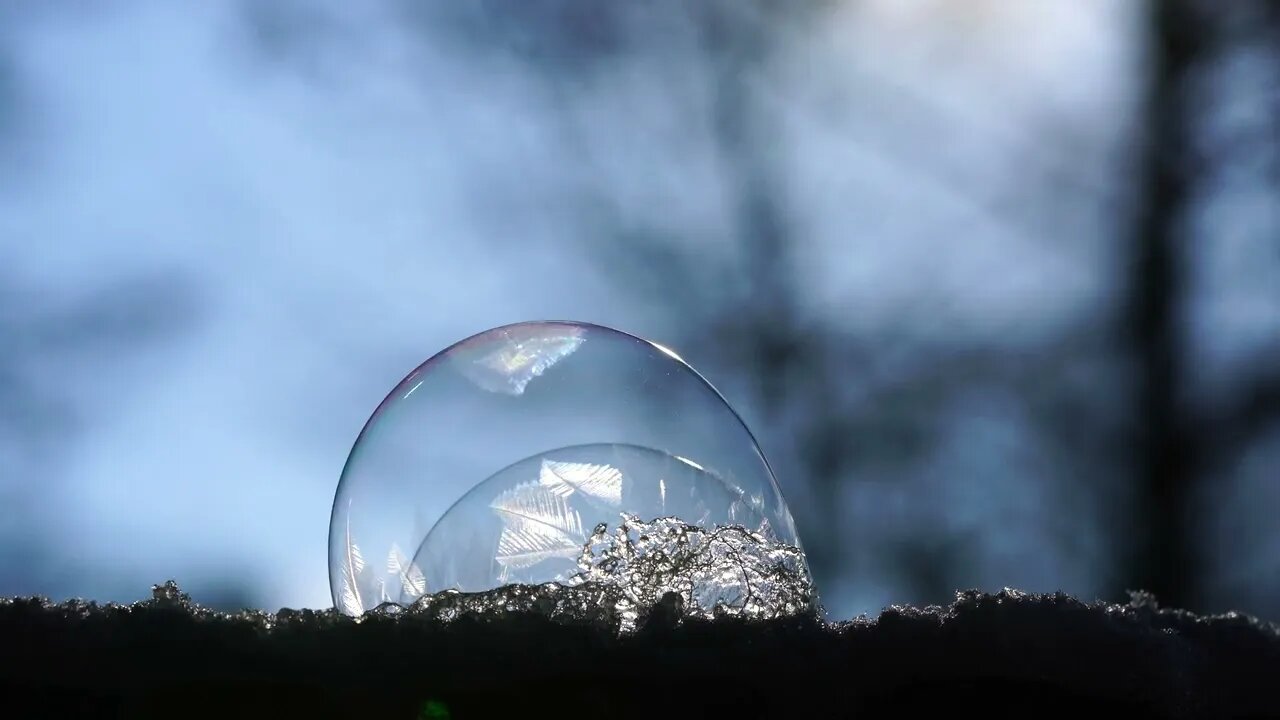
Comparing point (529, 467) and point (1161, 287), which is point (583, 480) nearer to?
point (529, 467)

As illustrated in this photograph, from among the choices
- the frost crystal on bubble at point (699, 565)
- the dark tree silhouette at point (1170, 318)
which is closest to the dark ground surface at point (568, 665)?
the frost crystal on bubble at point (699, 565)

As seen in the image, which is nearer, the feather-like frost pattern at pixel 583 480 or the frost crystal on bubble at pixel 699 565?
the frost crystal on bubble at pixel 699 565

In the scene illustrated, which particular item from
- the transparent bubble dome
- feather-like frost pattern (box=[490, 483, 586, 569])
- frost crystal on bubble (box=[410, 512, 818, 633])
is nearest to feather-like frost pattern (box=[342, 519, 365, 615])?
Result: the transparent bubble dome

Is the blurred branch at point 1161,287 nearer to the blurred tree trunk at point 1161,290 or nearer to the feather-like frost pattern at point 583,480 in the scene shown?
the blurred tree trunk at point 1161,290

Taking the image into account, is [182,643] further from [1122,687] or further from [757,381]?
[757,381]

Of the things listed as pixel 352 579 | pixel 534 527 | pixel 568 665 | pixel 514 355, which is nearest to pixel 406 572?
pixel 352 579

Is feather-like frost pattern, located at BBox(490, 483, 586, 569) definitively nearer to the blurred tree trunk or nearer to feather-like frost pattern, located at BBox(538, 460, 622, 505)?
feather-like frost pattern, located at BBox(538, 460, 622, 505)
